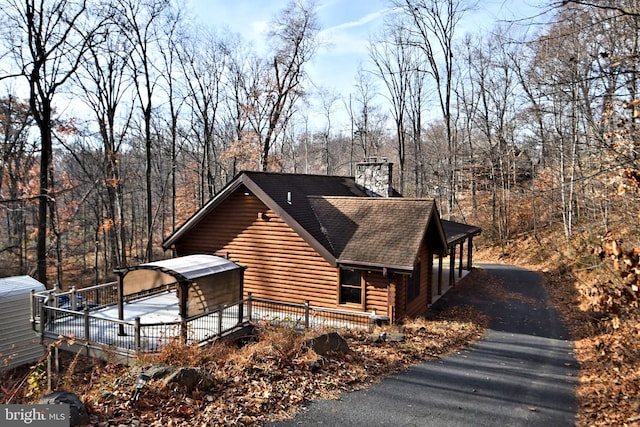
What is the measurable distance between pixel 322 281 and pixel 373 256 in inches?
86.3

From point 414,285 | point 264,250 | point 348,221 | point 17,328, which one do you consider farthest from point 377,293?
point 17,328

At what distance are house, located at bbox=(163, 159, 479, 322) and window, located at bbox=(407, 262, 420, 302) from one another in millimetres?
36

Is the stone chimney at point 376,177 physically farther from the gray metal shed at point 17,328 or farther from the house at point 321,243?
the gray metal shed at point 17,328

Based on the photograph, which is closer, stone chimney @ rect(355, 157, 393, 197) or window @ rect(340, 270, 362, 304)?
window @ rect(340, 270, 362, 304)

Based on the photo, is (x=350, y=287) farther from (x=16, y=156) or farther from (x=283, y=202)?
(x=16, y=156)

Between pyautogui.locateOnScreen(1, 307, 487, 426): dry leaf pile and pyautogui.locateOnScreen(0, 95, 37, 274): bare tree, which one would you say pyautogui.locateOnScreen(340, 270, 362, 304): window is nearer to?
pyautogui.locateOnScreen(1, 307, 487, 426): dry leaf pile

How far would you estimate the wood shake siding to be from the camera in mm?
14133

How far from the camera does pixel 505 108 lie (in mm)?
31078

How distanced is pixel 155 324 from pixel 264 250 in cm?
539

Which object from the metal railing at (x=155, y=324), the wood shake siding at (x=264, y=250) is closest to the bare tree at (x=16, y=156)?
the metal railing at (x=155, y=324)

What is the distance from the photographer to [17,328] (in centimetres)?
1247

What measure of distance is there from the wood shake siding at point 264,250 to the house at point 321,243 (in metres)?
0.04

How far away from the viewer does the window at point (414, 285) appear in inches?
564

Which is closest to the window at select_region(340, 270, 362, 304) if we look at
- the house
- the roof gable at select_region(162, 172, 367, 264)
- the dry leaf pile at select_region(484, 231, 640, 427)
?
the house
